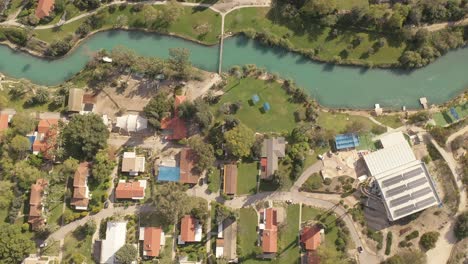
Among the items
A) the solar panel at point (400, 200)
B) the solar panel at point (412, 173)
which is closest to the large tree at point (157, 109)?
the solar panel at point (400, 200)

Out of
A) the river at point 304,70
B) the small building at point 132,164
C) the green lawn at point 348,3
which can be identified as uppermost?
the green lawn at point 348,3

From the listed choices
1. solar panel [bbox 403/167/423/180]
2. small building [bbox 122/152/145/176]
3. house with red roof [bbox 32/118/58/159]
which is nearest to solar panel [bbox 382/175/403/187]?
solar panel [bbox 403/167/423/180]

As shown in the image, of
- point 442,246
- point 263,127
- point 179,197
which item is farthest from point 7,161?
point 442,246

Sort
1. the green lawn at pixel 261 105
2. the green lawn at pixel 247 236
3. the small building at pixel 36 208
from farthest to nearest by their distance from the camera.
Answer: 1. the green lawn at pixel 261 105
2. the small building at pixel 36 208
3. the green lawn at pixel 247 236

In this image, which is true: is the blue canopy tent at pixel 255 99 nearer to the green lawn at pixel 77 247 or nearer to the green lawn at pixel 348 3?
the green lawn at pixel 348 3

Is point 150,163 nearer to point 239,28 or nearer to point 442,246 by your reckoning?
point 239,28

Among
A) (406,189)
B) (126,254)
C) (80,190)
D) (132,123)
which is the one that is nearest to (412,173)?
(406,189)
